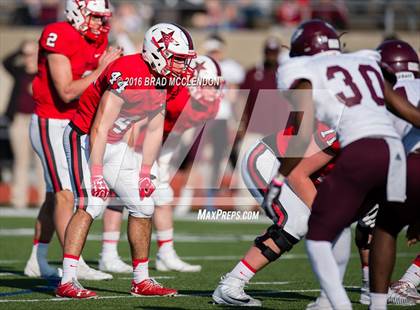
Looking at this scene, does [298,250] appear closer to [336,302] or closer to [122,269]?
[122,269]

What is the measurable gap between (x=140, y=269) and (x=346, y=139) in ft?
6.37

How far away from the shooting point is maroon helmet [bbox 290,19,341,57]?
5992 millimetres

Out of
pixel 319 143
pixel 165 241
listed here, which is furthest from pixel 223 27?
pixel 319 143

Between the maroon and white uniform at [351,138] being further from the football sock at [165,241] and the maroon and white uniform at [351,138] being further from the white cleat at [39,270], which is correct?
the football sock at [165,241]

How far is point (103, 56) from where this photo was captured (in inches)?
285

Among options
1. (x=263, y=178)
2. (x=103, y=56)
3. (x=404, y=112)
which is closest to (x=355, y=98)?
(x=404, y=112)

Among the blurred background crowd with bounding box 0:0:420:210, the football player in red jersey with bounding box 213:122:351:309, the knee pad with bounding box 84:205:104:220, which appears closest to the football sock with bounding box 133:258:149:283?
the knee pad with bounding box 84:205:104:220

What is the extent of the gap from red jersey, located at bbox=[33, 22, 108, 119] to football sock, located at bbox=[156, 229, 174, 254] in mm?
1360

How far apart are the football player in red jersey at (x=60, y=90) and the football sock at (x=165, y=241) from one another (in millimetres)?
861

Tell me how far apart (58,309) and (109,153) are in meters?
1.38

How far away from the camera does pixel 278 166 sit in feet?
20.6

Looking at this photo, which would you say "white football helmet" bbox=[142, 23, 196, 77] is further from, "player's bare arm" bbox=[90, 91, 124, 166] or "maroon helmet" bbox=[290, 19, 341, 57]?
"maroon helmet" bbox=[290, 19, 341, 57]

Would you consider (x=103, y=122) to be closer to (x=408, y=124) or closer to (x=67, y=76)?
(x=67, y=76)

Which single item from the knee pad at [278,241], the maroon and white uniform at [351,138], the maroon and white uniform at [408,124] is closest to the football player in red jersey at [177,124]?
the knee pad at [278,241]
